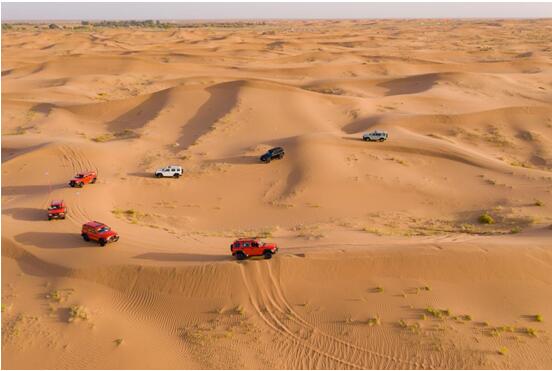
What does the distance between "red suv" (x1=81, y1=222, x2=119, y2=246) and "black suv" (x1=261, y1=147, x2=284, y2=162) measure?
14924 millimetres

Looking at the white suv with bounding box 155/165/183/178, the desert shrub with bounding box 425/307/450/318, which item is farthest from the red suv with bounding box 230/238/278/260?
the white suv with bounding box 155/165/183/178

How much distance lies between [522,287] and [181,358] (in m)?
13.1

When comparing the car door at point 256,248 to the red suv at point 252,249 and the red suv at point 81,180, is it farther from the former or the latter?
the red suv at point 81,180

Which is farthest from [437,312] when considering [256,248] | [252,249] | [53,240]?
[53,240]

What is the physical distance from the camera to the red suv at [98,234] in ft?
66.8

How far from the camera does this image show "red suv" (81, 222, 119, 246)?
66.8 ft

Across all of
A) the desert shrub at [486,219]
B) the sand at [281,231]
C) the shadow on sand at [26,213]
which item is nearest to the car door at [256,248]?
the sand at [281,231]

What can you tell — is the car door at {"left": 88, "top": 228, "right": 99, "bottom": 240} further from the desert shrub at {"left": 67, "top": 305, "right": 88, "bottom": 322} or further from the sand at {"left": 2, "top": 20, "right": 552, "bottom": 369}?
the desert shrub at {"left": 67, "top": 305, "right": 88, "bottom": 322}

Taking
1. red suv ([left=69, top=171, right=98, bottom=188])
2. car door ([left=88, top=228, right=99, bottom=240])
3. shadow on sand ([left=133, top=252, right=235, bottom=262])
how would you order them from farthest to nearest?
red suv ([left=69, top=171, right=98, bottom=188]) → car door ([left=88, top=228, right=99, bottom=240]) → shadow on sand ([left=133, top=252, right=235, bottom=262])

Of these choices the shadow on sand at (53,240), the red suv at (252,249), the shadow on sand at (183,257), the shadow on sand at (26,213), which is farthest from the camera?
the shadow on sand at (26,213)

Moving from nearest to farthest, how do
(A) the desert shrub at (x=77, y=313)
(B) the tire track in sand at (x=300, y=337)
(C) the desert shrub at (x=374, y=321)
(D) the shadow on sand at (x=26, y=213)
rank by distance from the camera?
(B) the tire track in sand at (x=300, y=337)
(C) the desert shrub at (x=374, y=321)
(A) the desert shrub at (x=77, y=313)
(D) the shadow on sand at (x=26, y=213)

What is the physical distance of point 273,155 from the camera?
111 ft

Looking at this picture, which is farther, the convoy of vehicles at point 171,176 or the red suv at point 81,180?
the red suv at point 81,180

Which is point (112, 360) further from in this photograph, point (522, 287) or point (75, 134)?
point (75, 134)
